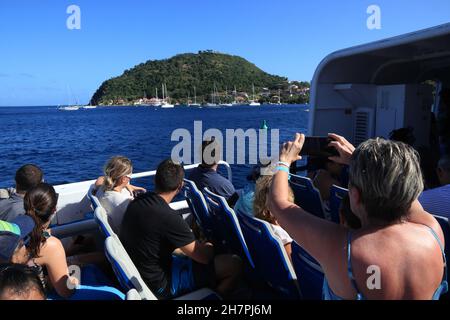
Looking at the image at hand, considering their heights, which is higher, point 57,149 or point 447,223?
point 447,223

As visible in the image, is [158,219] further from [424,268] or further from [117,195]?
[424,268]

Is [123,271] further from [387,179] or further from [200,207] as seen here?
[387,179]

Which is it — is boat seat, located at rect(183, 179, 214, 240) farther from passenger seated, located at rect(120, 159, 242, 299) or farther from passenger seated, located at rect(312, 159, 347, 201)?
passenger seated, located at rect(312, 159, 347, 201)

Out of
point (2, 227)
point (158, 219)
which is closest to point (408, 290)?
point (158, 219)

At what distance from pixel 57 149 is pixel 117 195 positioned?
26.7 m

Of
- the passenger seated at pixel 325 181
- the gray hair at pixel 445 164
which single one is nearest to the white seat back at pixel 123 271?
the gray hair at pixel 445 164

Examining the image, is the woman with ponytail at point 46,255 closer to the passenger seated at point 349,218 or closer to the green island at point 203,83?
the passenger seated at point 349,218

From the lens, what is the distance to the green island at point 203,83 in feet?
440

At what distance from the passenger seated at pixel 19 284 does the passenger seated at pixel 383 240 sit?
3.97 ft

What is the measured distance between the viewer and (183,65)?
136 metres

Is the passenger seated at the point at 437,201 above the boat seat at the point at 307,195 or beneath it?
above

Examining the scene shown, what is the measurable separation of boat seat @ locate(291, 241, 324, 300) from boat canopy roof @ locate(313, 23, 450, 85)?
372 centimetres

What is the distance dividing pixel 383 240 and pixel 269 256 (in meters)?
1.39
